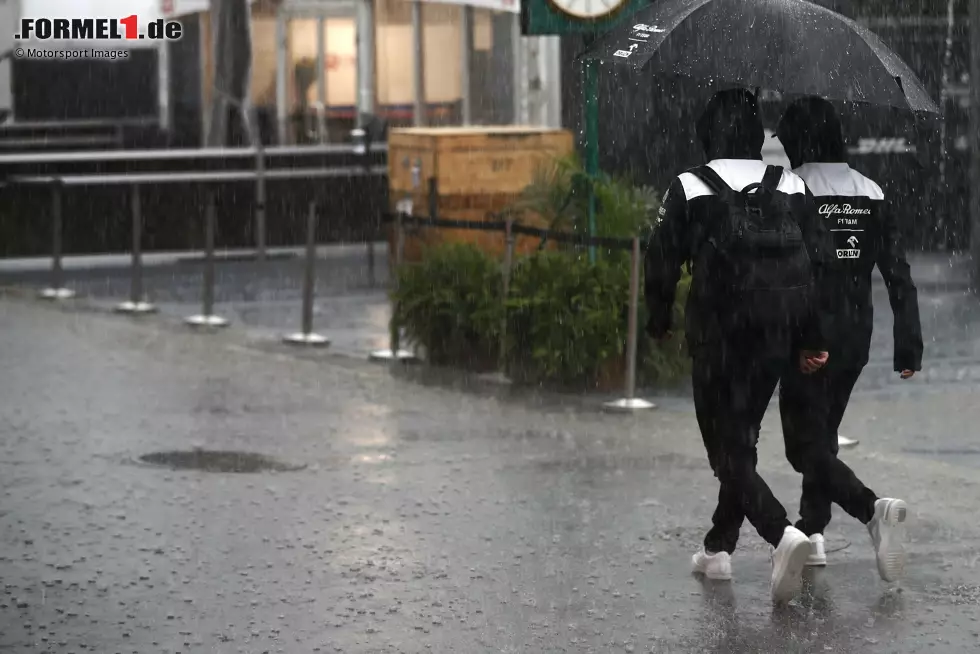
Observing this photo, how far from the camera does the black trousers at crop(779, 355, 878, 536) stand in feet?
26.3

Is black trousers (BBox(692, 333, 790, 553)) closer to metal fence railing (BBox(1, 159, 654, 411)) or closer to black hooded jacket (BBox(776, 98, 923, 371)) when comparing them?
black hooded jacket (BBox(776, 98, 923, 371))

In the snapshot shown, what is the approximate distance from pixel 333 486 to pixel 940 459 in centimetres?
311

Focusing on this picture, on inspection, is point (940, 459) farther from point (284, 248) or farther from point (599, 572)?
point (284, 248)

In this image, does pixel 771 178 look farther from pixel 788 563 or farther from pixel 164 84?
pixel 164 84

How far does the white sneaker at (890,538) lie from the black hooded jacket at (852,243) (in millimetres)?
532

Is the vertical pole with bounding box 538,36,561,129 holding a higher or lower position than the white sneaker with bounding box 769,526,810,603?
higher

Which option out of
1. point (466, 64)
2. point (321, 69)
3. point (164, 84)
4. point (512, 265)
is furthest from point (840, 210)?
point (164, 84)

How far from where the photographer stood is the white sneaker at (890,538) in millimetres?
7855

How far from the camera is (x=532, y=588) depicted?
7926mm

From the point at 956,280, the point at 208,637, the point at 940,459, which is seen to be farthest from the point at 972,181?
the point at 208,637

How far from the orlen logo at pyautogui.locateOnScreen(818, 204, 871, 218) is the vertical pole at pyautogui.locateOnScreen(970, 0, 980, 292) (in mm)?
10598

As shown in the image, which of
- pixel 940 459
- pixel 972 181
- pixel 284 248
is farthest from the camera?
pixel 284 248

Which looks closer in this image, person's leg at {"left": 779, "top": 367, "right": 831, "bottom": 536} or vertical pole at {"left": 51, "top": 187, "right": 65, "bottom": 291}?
person's leg at {"left": 779, "top": 367, "right": 831, "bottom": 536}

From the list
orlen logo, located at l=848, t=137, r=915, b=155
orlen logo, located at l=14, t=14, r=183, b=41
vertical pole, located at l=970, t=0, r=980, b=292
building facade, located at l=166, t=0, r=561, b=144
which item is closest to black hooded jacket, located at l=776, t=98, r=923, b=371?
vertical pole, located at l=970, t=0, r=980, b=292
